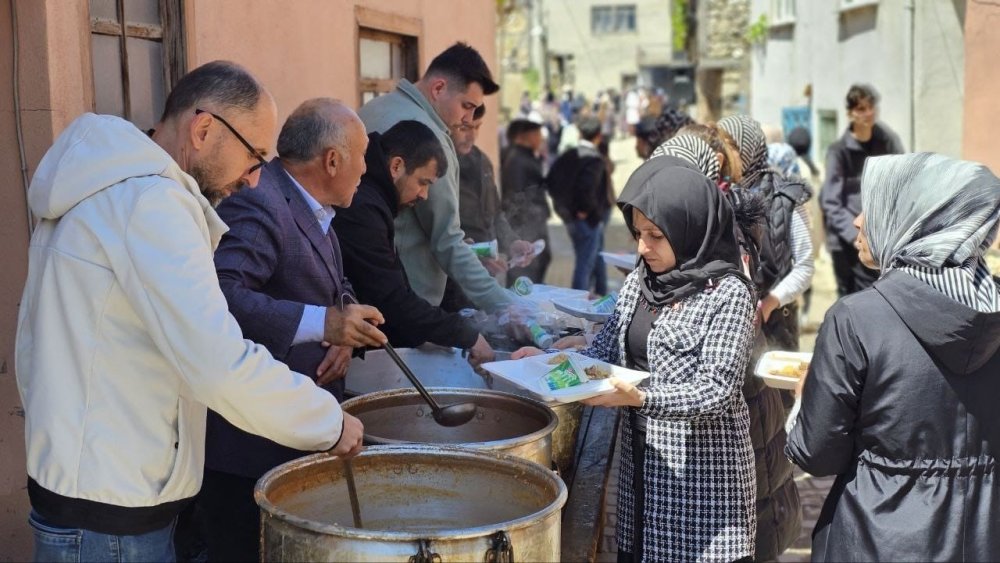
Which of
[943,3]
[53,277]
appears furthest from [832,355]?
[943,3]

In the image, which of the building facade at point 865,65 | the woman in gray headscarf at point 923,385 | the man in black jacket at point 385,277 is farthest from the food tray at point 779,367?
the building facade at point 865,65

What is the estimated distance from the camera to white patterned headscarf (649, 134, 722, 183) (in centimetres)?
457

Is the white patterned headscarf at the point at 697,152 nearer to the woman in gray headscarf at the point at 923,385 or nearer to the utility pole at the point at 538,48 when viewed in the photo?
the woman in gray headscarf at the point at 923,385

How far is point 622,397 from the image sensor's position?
307 cm

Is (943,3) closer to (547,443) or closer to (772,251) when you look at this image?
(772,251)

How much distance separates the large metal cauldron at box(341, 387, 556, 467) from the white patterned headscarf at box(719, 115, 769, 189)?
2236 millimetres

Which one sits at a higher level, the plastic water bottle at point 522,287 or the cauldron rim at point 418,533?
the plastic water bottle at point 522,287

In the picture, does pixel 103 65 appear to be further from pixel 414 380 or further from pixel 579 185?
pixel 579 185

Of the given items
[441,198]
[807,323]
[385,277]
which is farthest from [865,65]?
[385,277]

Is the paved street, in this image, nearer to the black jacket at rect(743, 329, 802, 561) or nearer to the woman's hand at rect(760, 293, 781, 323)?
the black jacket at rect(743, 329, 802, 561)

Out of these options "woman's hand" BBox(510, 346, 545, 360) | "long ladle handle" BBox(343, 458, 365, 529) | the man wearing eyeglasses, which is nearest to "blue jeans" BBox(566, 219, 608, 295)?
"woman's hand" BBox(510, 346, 545, 360)

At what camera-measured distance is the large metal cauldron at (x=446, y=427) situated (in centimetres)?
312

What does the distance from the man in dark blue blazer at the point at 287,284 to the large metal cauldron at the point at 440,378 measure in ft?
1.24

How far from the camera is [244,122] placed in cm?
247
